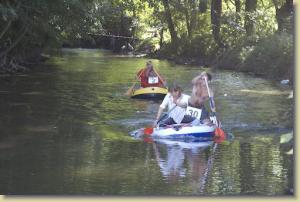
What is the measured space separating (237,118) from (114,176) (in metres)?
6.58

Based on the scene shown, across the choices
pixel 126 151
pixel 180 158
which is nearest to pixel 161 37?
pixel 126 151

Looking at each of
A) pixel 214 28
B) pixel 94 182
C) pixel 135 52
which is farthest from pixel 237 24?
pixel 94 182

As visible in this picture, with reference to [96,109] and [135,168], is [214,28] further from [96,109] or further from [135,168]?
[135,168]

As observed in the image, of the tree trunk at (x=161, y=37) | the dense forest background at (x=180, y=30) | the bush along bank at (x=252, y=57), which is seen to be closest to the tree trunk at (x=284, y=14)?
the dense forest background at (x=180, y=30)

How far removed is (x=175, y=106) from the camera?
40.1ft

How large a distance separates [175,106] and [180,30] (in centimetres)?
3078

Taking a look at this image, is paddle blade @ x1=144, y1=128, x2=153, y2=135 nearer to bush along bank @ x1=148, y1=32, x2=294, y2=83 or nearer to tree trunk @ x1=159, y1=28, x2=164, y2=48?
bush along bank @ x1=148, y1=32, x2=294, y2=83

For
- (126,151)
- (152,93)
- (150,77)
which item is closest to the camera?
(126,151)

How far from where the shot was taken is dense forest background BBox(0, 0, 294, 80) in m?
22.5

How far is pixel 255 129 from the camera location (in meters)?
13.2

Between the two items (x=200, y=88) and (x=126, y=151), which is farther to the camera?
(x=200, y=88)

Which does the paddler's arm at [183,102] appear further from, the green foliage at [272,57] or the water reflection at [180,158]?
the green foliage at [272,57]

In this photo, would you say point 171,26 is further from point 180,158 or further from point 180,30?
point 180,158

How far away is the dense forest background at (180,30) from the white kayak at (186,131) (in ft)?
9.40
